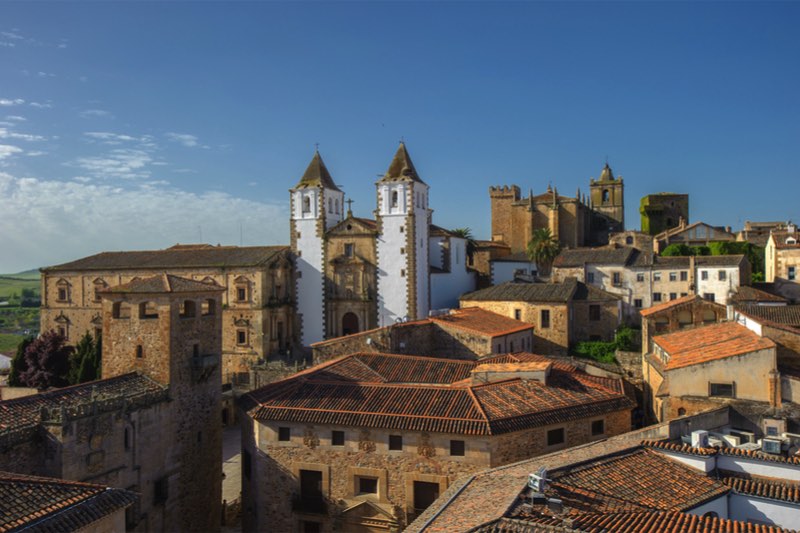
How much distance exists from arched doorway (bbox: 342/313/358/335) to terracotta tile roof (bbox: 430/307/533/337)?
27.1ft

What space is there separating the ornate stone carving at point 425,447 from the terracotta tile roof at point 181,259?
25306 mm

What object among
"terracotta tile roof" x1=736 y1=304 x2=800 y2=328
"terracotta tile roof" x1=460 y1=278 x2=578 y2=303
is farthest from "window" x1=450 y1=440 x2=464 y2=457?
"terracotta tile roof" x1=460 y1=278 x2=578 y2=303

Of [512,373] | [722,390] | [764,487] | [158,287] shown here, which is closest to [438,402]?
[512,373]

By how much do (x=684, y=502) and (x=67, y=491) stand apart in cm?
1395

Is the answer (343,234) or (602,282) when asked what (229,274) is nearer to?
(343,234)

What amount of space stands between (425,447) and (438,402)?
1682 mm

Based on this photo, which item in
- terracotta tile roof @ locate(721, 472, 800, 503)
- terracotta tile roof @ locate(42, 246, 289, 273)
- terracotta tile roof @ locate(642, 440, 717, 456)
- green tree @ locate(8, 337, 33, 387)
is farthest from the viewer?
terracotta tile roof @ locate(42, 246, 289, 273)

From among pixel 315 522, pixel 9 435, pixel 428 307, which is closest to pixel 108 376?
pixel 9 435

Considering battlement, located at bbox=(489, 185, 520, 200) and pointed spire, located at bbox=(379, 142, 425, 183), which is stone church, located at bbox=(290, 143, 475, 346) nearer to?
pointed spire, located at bbox=(379, 142, 425, 183)

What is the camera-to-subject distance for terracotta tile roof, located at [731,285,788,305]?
3681 centimetres

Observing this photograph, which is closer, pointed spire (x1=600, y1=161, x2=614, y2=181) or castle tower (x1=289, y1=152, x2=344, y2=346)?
castle tower (x1=289, y1=152, x2=344, y2=346)

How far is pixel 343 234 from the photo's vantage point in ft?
146

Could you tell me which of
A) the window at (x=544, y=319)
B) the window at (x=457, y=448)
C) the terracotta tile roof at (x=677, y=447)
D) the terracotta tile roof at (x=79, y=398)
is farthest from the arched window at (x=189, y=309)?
the window at (x=544, y=319)

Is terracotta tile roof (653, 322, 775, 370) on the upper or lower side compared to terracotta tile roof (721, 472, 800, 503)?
upper
